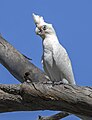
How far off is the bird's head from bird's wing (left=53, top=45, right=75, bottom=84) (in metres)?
0.16

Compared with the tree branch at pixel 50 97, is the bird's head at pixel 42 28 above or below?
above

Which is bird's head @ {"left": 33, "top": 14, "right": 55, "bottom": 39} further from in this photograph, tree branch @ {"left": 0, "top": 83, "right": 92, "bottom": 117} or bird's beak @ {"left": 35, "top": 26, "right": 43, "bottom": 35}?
tree branch @ {"left": 0, "top": 83, "right": 92, "bottom": 117}

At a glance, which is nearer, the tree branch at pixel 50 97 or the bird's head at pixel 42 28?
the tree branch at pixel 50 97

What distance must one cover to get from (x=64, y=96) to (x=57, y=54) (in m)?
1.00

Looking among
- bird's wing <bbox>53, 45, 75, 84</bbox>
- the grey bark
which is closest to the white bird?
bird's wing <bbox>53, 45, 75, 84</bbox>

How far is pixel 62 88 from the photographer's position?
5.38ft

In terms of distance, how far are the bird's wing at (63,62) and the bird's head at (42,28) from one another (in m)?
0.16

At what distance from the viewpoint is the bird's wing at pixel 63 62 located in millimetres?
2576

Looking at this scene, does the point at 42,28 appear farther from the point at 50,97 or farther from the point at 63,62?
the point at 50,97

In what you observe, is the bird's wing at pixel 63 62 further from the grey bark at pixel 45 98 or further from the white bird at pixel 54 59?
the grey bark at pixel 45 98

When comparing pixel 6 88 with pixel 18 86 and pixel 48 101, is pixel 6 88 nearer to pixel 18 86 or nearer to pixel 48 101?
pixel 18 86

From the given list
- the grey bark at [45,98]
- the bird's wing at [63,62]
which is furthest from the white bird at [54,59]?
the grey bark at [45,98]

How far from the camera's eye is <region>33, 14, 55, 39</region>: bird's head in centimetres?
258

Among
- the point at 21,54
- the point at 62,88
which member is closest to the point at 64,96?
the point at 62,88
